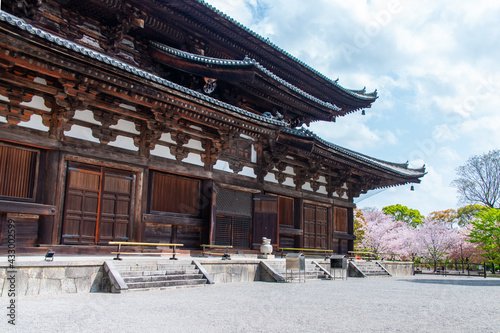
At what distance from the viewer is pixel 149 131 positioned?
1212 centimetres

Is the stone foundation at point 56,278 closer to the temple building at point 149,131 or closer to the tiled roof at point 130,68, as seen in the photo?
the temple building at point 149,131

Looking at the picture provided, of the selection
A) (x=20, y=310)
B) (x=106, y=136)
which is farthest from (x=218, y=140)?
(x=20, y=310)

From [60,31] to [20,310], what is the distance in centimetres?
821

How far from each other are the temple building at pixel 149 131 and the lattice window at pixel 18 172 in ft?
0.08

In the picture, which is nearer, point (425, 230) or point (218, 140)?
point (218, 140)

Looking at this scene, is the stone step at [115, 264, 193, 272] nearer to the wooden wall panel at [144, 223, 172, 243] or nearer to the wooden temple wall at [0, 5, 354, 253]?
the wooden temple wall at [0, 5, 354, 253]

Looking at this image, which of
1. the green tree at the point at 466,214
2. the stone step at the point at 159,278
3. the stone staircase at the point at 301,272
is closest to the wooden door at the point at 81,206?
the stone step at the point at 159,278

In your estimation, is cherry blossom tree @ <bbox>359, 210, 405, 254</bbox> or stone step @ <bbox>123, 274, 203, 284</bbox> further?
cherry blossom tree @ <bbox>359, 210, 405, 254</bbox>

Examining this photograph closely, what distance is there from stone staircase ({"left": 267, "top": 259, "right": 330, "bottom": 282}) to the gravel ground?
358 centimetres

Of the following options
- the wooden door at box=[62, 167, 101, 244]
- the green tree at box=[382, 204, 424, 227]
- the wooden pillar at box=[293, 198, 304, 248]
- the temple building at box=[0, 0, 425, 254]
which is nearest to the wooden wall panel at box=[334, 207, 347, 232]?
the temple building at box=[0, 0, 425, 254]

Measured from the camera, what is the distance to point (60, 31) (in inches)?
435

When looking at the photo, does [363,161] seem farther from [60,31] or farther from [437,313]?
[60,31]

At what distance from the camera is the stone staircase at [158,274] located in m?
8.67

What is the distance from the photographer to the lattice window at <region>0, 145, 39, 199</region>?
31.7 ft
